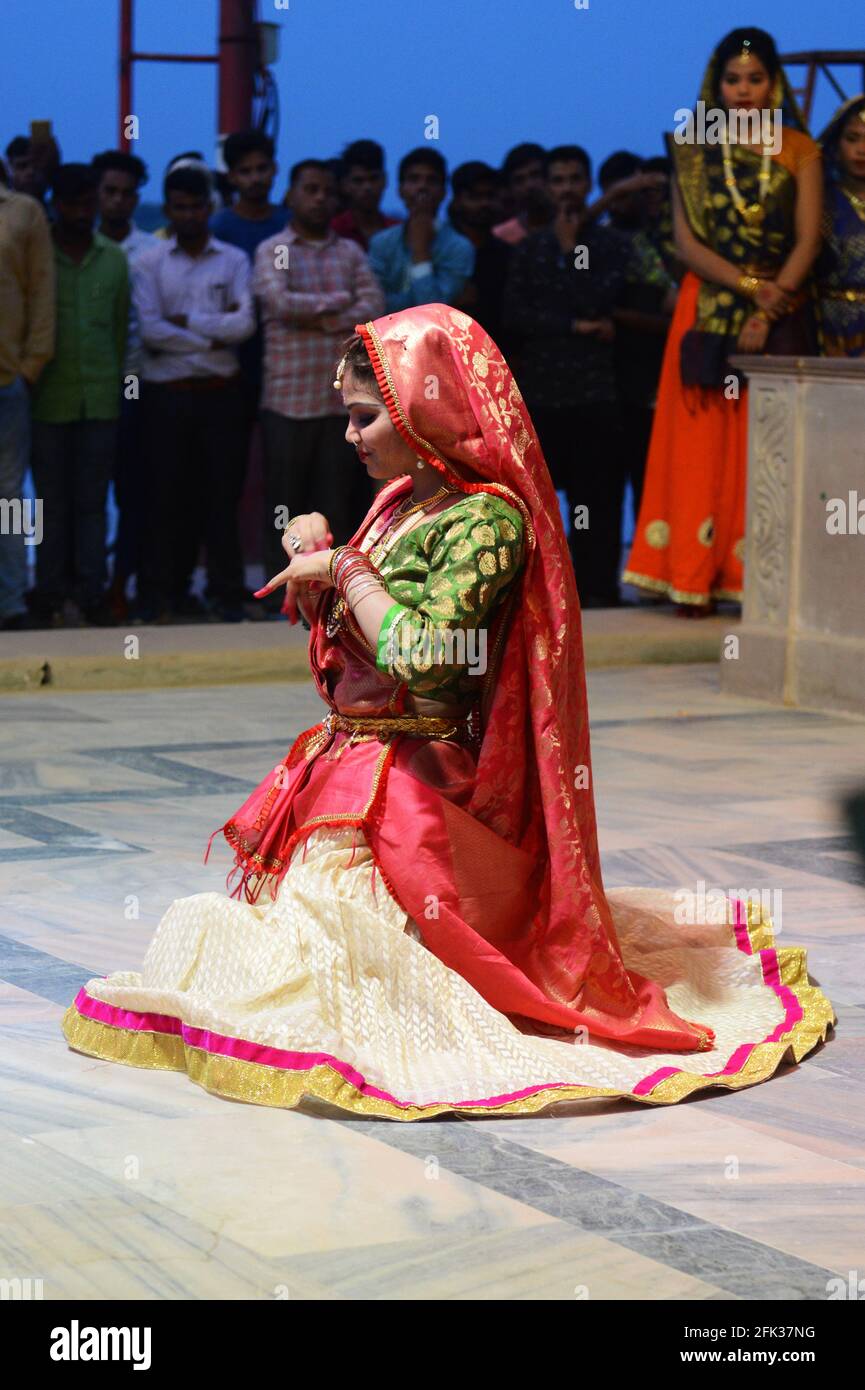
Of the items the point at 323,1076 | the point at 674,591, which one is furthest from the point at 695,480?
the point at 323,1076

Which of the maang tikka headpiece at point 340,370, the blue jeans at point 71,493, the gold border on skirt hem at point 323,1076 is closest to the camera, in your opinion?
the gold border on skirt hem at point 323,1076

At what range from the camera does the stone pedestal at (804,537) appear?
7.87m

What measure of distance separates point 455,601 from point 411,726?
0.31 m

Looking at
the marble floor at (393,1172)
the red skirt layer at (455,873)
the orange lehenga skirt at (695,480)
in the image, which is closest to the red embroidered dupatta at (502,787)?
the red skirt layer at (455,873)

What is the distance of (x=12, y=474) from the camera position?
28.7ft

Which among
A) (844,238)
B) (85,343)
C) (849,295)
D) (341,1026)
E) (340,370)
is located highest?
(844,238)

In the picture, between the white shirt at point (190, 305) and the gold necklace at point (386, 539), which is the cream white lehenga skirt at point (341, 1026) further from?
the white shirt at point (190, 305)

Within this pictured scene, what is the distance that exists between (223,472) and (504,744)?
532 cm

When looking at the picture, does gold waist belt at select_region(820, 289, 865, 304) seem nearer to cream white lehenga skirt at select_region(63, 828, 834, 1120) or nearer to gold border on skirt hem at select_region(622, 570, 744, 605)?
gold border on skirt hem at select_region(622, 570, 744, 605)

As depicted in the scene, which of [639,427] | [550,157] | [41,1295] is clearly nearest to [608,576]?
[639,427]

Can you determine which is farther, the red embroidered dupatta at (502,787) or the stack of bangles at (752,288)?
the stack of bangles at (752,288)

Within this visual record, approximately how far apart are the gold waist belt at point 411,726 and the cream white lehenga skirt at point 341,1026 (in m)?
0.20

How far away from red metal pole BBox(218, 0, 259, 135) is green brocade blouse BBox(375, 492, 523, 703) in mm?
9956

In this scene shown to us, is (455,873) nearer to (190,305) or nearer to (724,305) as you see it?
(190,305)
